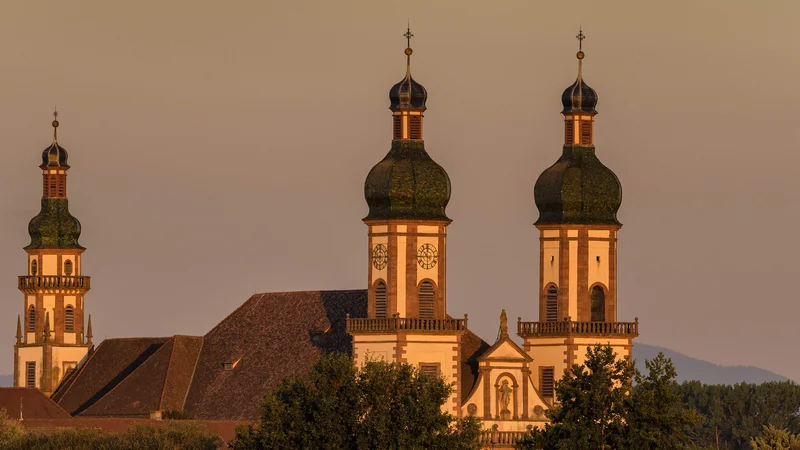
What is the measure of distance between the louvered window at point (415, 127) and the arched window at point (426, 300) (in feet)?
22.0

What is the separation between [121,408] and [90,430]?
12256 mm

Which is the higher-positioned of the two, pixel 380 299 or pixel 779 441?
pixel 380 299

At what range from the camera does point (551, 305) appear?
142 metres

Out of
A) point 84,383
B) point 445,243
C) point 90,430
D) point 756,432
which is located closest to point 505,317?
point 445,243

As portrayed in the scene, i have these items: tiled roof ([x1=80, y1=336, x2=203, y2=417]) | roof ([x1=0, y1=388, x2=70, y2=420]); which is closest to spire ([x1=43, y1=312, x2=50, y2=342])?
roof ([x1=0, y1=388, x2=70, y2=420])

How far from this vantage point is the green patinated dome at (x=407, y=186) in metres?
137

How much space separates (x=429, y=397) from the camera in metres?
119

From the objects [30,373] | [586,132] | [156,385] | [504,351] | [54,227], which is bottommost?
[156,385]

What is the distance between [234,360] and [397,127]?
17.5 meters

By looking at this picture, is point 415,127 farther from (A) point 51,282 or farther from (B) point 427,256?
(A) point 51,282

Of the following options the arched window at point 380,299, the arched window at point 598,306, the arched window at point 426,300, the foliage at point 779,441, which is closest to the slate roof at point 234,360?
the arched window at point 380,299

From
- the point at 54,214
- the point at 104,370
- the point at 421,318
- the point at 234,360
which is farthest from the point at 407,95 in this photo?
the point at 54,214

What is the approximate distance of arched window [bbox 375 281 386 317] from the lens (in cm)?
13712

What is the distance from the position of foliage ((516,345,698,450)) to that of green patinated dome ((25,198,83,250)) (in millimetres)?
57355
